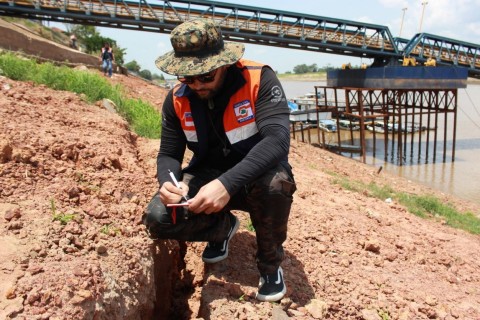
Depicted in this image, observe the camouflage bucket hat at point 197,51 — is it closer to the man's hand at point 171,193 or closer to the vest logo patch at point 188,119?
the vest logo patch at point 188,119

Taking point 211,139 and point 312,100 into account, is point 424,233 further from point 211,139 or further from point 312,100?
point 312,100

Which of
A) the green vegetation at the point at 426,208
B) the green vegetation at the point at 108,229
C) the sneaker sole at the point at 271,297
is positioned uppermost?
the green vegetation at the point at 108,229

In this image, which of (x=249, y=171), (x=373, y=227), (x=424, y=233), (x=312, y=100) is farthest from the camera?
(x=312, y=100)

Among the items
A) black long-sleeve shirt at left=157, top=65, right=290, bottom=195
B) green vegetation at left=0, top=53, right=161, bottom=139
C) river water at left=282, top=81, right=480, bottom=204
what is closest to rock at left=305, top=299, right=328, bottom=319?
black long-sleeve shirt at left=157, top=65, right=290, bottom=195

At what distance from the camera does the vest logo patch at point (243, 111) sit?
223cm

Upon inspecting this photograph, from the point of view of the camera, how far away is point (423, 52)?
19.2 metres

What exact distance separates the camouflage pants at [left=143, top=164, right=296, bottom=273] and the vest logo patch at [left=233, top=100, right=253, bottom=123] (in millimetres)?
319

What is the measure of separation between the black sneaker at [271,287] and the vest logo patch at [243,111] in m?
0.88

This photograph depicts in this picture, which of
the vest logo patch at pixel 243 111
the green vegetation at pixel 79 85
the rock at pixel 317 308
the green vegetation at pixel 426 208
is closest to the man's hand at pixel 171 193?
the vest logo patch at pixel 243 111

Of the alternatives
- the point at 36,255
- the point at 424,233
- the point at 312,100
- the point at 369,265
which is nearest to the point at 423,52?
the point at 312,100

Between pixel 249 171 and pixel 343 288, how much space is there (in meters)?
1.15

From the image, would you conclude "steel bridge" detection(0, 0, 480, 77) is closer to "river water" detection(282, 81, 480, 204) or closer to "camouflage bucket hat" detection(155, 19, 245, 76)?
"river water" detection(282, 81, 480, 204)

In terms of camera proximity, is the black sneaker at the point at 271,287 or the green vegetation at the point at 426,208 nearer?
the black sneaker at the point at 271,287

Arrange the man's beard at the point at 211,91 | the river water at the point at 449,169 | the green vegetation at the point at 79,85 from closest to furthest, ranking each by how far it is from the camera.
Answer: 1. the man's beard at the point at 211,91
2. the green vegetation at the point at 79,85
3. the river water at the point at 449,169
